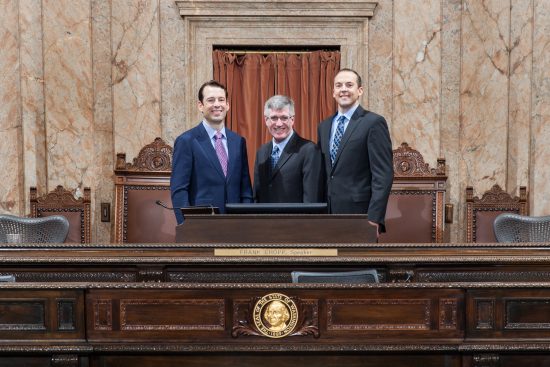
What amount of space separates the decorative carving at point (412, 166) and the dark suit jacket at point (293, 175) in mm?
1756

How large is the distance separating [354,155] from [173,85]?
296 cm

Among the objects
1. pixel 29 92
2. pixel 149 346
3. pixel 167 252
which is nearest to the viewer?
pixel 149 346

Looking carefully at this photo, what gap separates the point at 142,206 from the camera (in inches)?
224

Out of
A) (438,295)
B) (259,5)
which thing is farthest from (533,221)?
(259,5)

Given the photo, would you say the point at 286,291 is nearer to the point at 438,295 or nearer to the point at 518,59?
the point at 438,295

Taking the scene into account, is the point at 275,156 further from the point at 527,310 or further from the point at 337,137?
the point at 527,310

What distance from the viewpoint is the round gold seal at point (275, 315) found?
2797 mm

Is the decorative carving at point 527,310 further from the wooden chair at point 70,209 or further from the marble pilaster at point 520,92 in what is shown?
the marble pilaster at point 520,92

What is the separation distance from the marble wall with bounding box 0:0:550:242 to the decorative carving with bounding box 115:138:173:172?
0.86 m

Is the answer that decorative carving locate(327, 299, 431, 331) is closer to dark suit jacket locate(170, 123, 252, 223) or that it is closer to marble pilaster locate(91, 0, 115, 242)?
dark suit jacket locate(170, 123, 252, 223)

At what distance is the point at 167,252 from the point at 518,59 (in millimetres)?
4404

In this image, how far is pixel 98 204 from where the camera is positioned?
661 centimetres

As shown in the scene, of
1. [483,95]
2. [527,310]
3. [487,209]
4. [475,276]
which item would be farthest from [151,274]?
[483,95]

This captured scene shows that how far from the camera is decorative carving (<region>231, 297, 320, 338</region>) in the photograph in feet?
9.21
